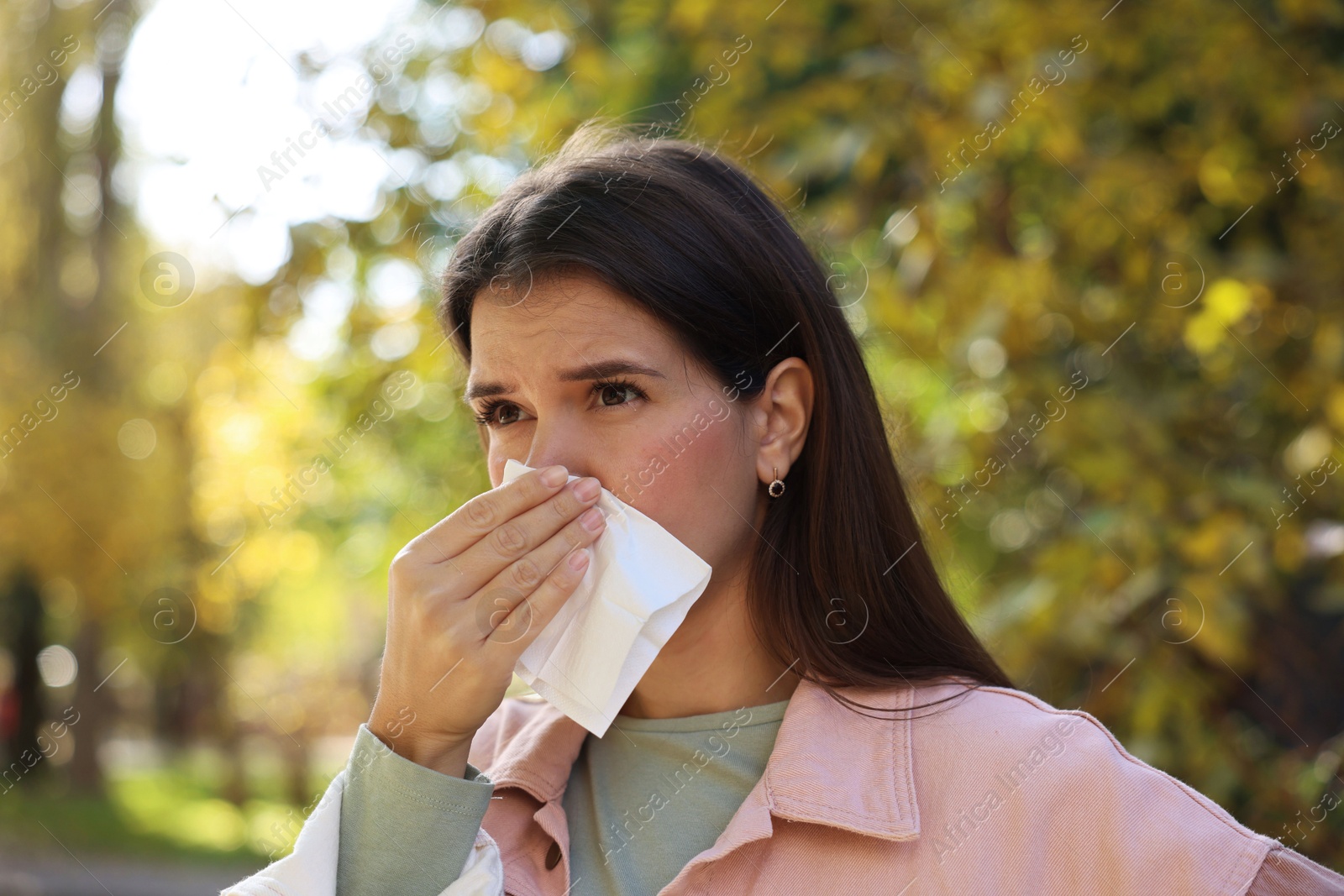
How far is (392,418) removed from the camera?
485 cm

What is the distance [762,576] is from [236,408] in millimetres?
12890

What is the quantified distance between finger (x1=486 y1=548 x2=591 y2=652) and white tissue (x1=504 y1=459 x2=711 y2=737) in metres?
0.04

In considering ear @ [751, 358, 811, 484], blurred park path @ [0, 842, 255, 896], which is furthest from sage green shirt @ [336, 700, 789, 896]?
blurred park path @ [0, 842, 255, 896]

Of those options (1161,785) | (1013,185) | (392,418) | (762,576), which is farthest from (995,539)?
(392,418)

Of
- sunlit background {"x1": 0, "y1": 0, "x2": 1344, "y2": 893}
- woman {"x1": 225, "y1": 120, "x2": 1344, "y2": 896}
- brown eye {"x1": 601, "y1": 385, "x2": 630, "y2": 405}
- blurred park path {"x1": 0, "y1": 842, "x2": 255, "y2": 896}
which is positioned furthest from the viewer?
blurred park path {"x1": 0, "y1": 842, "x2": 255, "y2": 896}

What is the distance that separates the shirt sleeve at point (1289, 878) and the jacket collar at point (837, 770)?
492 mm

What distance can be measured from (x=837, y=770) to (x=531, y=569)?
2.02 feet

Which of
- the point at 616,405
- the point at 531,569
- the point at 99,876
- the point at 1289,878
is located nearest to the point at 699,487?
the point at 616,405

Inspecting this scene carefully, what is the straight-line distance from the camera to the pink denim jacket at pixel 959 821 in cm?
165

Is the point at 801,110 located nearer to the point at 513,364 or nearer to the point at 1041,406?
the point at 1041,406

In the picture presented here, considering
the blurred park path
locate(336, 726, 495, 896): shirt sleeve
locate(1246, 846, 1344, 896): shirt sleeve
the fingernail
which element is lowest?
the blurred park path

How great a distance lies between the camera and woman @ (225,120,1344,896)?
1786 millimetres

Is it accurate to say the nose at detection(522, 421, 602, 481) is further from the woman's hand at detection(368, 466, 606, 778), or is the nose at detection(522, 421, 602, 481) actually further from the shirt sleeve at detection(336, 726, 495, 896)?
the shirt sleeve at detection(336, 726, 495, 896)

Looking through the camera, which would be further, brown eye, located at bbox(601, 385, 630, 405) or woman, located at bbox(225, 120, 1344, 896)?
brown eye, located at bbox(601, 385, 630, 405)
